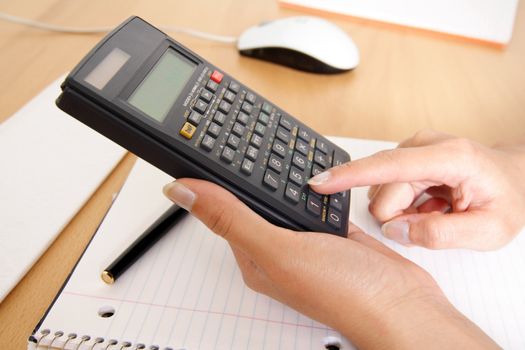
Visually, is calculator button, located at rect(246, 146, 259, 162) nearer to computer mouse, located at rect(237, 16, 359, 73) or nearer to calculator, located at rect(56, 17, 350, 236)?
calculator, located at rect(56, 17, 350, 236)

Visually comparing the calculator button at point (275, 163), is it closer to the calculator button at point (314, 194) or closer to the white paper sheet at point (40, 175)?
the calculator button at point (314, 194)

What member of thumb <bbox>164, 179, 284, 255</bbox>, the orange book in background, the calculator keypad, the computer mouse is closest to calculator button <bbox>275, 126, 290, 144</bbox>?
the calculator keypad

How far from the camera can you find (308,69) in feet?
2.01

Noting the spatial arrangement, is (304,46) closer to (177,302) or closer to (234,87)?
(234,87)

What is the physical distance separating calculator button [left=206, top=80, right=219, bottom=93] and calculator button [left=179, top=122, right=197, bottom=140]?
64mm

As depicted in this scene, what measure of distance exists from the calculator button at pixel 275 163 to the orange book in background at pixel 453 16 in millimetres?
525

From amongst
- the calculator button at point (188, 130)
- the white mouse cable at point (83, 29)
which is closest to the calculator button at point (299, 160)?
the calculator button at point (188, 130)

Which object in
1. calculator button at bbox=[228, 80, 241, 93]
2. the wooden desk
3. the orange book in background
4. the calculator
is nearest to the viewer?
the calculator

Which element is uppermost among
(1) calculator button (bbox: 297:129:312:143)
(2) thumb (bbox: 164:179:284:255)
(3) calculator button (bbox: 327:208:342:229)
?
(1) calculator button (bbox: 297:129:312:143)

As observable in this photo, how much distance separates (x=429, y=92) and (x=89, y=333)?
1.80 ft

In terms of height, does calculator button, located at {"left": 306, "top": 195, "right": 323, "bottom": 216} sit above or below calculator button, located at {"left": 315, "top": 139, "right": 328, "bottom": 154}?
below

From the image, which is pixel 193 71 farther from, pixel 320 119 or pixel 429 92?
pixel 429 92

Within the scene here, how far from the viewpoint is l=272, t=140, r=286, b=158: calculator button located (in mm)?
362

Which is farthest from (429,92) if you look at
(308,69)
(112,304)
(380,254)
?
(112,304)
